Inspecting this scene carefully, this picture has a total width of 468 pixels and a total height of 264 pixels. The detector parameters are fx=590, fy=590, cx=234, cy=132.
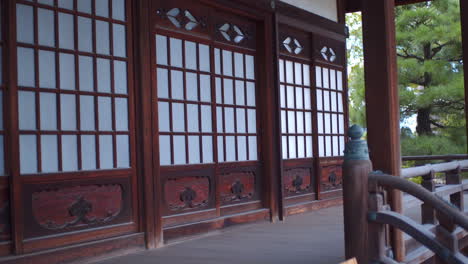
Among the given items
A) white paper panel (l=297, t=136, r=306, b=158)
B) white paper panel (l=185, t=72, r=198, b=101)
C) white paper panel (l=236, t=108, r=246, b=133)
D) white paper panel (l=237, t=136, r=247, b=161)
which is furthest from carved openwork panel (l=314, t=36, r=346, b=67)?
white paper panel (l=185, t=72, r=198, b=101)

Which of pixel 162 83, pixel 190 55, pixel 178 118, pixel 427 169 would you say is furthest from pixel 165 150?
pixel 427 169

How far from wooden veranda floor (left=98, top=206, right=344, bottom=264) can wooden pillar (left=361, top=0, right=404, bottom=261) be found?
76 cm

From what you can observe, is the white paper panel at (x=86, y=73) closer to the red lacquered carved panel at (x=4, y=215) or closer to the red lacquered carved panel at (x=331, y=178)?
the red lacquered carved panel at (x=4, y=215)

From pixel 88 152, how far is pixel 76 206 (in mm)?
364

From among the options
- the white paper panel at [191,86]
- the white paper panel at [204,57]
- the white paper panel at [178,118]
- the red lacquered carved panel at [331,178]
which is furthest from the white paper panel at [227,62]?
the red lacquered carved panel at [331,178]

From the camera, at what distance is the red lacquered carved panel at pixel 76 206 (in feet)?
11.7

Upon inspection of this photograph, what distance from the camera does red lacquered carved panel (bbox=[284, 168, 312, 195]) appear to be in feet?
19.7

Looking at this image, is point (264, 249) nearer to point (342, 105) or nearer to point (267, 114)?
point (267, 114)

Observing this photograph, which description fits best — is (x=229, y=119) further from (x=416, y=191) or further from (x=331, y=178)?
(x=416, y=191)

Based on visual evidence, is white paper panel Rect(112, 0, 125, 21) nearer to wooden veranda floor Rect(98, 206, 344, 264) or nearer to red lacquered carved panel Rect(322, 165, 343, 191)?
wooden veranda floor Rect(98, 206, 344, 264)

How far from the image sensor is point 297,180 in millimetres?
6164

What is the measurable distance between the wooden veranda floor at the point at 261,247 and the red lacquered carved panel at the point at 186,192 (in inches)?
11.1

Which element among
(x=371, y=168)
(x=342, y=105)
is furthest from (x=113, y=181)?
(x=342, y=105)

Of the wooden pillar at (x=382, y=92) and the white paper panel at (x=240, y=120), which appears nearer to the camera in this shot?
the wooden pillar at (x=382, y=92)
